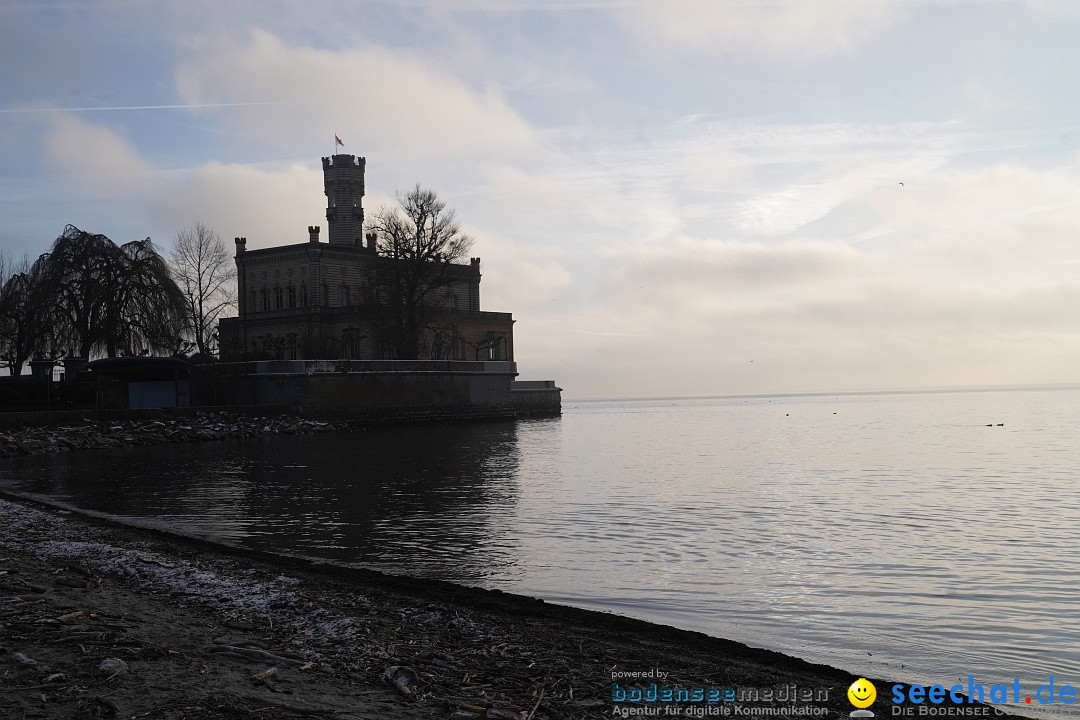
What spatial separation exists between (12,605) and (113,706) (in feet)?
11.6

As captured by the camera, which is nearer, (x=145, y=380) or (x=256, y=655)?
(x=256, y=655)

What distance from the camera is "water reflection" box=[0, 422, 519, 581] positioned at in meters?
14.5

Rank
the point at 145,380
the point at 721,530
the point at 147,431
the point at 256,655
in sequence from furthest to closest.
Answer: the point at 145,380 < the point at 147,431 < the point at 721,530 < the point at 256,655

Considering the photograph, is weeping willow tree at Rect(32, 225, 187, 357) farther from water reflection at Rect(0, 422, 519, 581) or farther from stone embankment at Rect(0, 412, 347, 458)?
water reflection at Rect(0, 422, 519, 581)

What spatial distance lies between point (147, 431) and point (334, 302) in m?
32.3

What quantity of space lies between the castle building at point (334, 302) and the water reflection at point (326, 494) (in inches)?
1118

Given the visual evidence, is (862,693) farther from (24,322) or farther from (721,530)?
(24,322)

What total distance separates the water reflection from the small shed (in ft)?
30.8

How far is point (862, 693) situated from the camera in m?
6.81

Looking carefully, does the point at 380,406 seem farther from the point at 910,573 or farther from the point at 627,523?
the point at 910,573

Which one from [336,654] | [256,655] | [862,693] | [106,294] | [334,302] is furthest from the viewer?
[334,302]

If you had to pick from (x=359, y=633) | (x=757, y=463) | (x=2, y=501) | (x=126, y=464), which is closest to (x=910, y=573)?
(x=359, y=633)

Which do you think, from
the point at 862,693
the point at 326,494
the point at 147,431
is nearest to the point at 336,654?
the point at 862,693

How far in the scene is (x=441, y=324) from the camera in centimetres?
7594
